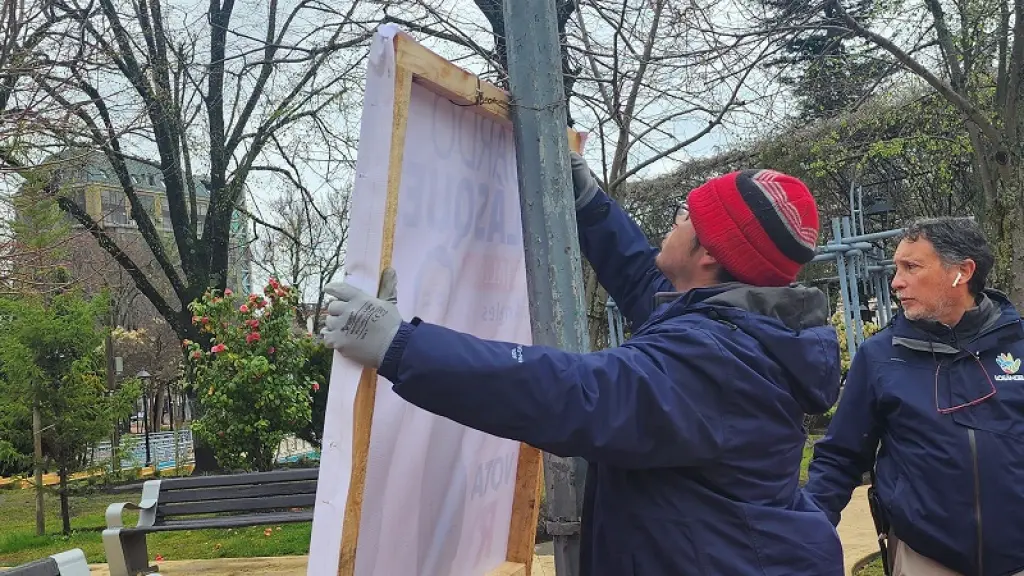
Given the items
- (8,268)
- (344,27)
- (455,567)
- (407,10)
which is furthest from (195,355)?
(455,567)

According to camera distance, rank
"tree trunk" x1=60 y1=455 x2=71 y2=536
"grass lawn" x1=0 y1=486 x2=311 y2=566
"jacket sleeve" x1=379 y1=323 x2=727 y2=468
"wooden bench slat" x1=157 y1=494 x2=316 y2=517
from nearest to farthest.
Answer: "jacket sleeve" x1=379 y1=323 x2=727 y2=468
"wooden bench slat" x1=157 y1=494 x2=316 y2=517
"grass lawn" x1=0 y1=486 x2=311 y2=566
"tree trunk" x1=60 y1=455 x2=71 y2=536

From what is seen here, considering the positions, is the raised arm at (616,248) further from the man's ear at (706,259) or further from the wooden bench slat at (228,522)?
the wooden bench slat at (228,522)

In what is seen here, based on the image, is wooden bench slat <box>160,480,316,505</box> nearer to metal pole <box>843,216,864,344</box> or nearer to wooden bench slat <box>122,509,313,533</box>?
wooden bench slat <box>122,509,313,533</box>

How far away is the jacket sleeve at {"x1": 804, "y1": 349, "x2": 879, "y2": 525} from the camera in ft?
8.82

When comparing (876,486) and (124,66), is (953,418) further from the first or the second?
(124,66)

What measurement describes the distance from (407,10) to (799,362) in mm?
4211

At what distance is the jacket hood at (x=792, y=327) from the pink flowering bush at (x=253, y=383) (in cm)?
733

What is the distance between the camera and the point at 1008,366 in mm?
2514

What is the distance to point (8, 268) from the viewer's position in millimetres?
7578

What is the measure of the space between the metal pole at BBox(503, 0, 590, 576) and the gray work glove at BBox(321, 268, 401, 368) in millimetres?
522

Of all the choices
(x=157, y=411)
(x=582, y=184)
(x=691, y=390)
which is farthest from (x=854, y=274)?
(x=157, y=411)

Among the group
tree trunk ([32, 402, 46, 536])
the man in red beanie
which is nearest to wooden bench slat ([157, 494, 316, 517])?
tree trunk ([32, 402, 46, 536])

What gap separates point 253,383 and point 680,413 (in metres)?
7.62

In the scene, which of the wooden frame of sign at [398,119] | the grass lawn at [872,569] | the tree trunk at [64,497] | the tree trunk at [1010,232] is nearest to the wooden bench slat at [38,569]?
the wooden frame of sign at [398,119]
